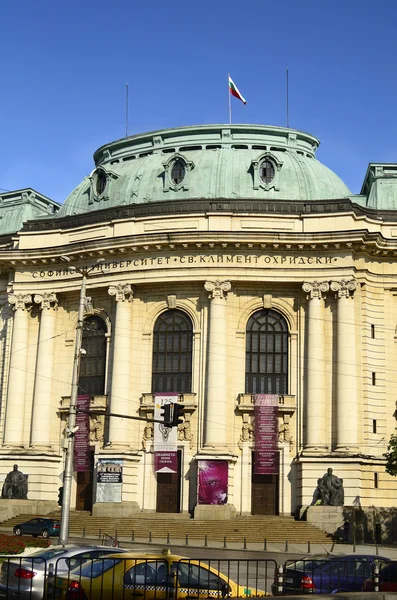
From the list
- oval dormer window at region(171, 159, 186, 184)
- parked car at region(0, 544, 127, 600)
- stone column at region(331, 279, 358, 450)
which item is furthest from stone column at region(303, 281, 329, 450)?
parked car at region(0, 544, 127, 600)

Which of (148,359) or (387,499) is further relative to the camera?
(148,359)

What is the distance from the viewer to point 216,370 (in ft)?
189

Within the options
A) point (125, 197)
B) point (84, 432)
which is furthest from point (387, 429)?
point (125, 197)

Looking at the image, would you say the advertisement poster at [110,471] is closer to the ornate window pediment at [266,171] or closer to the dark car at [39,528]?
the dark car at [39,528]

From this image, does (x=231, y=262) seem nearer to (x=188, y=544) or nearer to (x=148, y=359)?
(x=148, y=359)

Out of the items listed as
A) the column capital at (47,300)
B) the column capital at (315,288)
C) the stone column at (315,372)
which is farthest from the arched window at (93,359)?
the column capital at (315,288)

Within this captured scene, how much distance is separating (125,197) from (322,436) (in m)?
21.9

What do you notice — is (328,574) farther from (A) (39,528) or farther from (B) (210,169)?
(B) (210,169)

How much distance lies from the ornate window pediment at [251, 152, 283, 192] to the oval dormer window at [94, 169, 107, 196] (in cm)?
1107

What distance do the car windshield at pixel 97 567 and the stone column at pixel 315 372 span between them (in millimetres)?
35062

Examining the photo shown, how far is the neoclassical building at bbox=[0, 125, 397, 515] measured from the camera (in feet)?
188

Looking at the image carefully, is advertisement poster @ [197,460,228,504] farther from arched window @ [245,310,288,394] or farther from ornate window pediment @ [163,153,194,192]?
ornate window pediment @ [163,153,194,192]

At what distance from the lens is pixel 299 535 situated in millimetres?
51375

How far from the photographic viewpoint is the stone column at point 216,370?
56.9 metres
